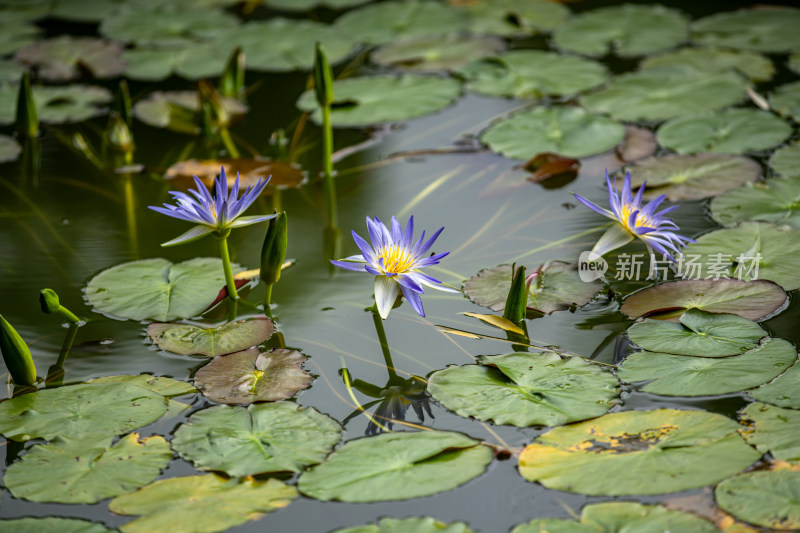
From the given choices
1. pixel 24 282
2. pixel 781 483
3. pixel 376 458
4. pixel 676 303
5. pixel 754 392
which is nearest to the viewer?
pixel 781 483

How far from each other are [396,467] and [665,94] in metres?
2.43

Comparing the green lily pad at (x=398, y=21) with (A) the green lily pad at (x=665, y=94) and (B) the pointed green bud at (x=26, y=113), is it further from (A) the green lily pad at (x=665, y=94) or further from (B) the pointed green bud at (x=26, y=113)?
(B) the pointed green bud at (x=26, y=113)

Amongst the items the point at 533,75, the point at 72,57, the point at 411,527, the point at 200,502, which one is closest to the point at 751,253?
the point at 411,527

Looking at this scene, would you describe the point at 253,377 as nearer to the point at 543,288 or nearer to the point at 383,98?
the point at 543,288

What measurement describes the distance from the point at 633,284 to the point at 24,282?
2.05 meters

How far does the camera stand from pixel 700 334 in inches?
90.7

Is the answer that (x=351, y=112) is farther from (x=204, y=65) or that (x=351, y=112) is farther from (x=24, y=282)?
(x=24, y=282)

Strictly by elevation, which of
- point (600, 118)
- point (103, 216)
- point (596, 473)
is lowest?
point (596, 473)

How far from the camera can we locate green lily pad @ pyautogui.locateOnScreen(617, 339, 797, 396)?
2.12m

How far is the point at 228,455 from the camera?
1.99 meters

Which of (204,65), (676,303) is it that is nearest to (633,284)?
(676,303)

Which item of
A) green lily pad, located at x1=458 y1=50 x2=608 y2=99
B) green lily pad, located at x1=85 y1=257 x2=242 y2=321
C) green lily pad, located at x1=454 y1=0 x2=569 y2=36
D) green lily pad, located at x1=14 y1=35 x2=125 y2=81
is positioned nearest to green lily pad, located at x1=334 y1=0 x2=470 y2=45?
green lily pad, located at x1=454 y1=0 x2=569 y2=36

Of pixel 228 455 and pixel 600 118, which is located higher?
pixel 600 118

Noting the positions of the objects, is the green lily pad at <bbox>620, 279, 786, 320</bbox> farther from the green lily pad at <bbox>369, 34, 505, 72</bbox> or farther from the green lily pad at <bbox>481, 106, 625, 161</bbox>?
the green lily pad at <bbox>369, 34, 505, 72</bbox>
